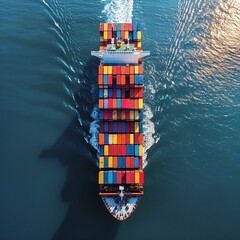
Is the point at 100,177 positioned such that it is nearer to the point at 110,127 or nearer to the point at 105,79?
the point at 110,127

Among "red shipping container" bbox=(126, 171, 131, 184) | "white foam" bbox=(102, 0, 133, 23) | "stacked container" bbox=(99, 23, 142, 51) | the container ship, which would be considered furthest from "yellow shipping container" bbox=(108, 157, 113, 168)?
"white foam" bbox=(102, 0, 133, 23)

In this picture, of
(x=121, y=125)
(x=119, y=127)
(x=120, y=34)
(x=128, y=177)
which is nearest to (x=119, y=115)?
(x=121, y=125)

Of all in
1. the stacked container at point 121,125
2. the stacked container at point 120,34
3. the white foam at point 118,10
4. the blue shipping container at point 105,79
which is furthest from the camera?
the white foam at point 118,10

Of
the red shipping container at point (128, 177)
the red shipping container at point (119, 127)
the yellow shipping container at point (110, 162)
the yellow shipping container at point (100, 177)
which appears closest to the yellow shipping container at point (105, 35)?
the red shipping container at point (119, 127)

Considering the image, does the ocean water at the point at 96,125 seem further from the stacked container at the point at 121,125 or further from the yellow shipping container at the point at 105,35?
the yellow shipping container at the point at 105,35

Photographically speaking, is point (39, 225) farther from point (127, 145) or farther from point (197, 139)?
point (197, 139)

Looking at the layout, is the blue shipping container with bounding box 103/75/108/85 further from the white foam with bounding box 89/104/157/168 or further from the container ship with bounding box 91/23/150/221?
the white foam with bounding box 89/104/157/168
